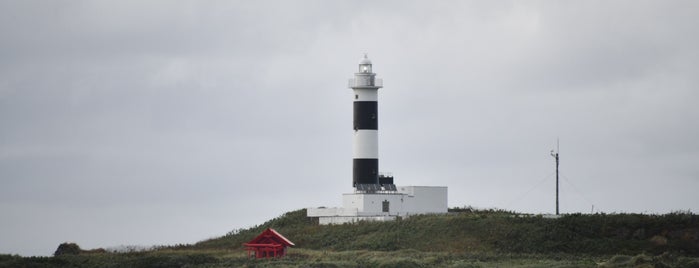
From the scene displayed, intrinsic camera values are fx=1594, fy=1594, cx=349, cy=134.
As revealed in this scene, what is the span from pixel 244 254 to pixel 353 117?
14315mm

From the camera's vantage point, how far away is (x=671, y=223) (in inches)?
2726

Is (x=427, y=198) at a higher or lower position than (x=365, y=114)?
lower

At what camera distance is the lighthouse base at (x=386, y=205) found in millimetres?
79625

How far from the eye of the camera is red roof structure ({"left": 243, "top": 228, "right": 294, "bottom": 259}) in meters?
66.9

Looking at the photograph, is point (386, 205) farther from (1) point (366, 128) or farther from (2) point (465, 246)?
(2) point (465, 246)

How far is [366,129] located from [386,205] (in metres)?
3.95

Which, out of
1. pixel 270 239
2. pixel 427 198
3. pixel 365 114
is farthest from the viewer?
pixel 427 198

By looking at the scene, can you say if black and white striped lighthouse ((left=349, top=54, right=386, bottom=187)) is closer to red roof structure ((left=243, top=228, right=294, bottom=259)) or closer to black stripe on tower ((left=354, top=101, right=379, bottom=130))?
black stripe on tower ((left=354, top=101, right=379, bottom=130))

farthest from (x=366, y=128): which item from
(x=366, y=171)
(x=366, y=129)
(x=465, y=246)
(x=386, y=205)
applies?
(x=465, y=246)

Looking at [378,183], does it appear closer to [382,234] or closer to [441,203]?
[441,203]

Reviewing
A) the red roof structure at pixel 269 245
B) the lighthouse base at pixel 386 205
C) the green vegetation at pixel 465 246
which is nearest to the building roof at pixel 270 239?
the red roof structure at pixel 269 245

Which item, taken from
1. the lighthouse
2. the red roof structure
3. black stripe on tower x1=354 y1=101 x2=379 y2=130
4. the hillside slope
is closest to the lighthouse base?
the lighthouse

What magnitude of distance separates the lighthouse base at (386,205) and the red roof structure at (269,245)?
1141 centimetres

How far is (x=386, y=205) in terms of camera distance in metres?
80.1
